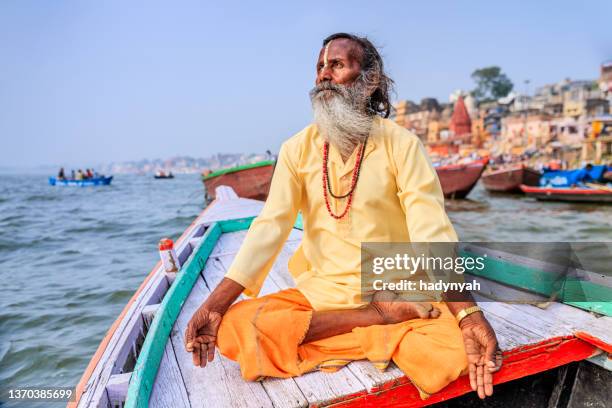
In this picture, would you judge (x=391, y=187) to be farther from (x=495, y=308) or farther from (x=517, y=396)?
(x=517, y=396)

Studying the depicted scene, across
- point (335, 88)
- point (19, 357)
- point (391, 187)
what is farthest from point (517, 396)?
point (19, 357)

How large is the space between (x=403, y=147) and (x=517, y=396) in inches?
50.7

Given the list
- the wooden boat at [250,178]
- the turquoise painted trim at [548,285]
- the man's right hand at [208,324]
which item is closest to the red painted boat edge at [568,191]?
the wooden boat at [250,178]

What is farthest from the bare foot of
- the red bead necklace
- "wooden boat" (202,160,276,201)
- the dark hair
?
"wooden boat" (202,160,276,201)

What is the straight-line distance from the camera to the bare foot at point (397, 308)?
177cm

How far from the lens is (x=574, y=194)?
15898 millimetres

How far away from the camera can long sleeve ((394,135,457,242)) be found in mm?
1701

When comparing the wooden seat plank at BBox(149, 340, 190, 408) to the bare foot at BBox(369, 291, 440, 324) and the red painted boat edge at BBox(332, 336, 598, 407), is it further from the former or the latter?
the bare foot at BBox(369, 291, 440, 324)

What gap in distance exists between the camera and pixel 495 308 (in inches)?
89.4

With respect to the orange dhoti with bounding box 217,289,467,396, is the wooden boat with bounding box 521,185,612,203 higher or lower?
lower

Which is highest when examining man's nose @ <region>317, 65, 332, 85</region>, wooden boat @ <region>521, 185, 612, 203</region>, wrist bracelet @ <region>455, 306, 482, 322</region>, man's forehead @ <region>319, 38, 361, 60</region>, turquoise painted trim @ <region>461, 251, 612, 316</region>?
man's forehead @ <region>319, 38, 361, 60</region>

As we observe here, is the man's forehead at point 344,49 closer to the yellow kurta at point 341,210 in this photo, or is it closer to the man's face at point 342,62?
the man's face at point 342,62

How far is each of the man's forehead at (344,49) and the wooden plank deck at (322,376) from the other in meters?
1.30

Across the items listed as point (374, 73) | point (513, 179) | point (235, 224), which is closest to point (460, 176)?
point (513, 179)
